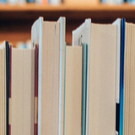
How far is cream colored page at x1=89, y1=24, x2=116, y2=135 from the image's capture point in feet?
1.58

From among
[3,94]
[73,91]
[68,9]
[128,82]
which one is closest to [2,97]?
[3,94]

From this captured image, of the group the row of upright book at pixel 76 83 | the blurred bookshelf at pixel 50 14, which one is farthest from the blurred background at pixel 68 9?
the row of upright book at pixel 76 83

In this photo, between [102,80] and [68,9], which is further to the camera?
[68,9]

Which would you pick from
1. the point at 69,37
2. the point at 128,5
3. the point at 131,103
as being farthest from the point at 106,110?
the point at 69,37

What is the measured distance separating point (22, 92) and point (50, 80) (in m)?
0.06

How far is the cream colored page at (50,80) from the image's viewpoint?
469 millimetres

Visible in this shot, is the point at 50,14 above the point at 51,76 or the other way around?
above

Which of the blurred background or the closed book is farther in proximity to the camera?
the blurred background

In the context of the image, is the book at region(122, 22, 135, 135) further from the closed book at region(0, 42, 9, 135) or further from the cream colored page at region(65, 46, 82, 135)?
the closed book at region(0, 42, 9, 135)

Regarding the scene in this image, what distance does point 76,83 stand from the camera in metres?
0.49

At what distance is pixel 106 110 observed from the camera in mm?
486

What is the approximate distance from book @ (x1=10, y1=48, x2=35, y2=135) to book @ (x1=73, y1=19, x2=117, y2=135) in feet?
0.35

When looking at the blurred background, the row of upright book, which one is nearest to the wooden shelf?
Result: the blurred background

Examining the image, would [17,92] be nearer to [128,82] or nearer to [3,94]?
[3,94]
